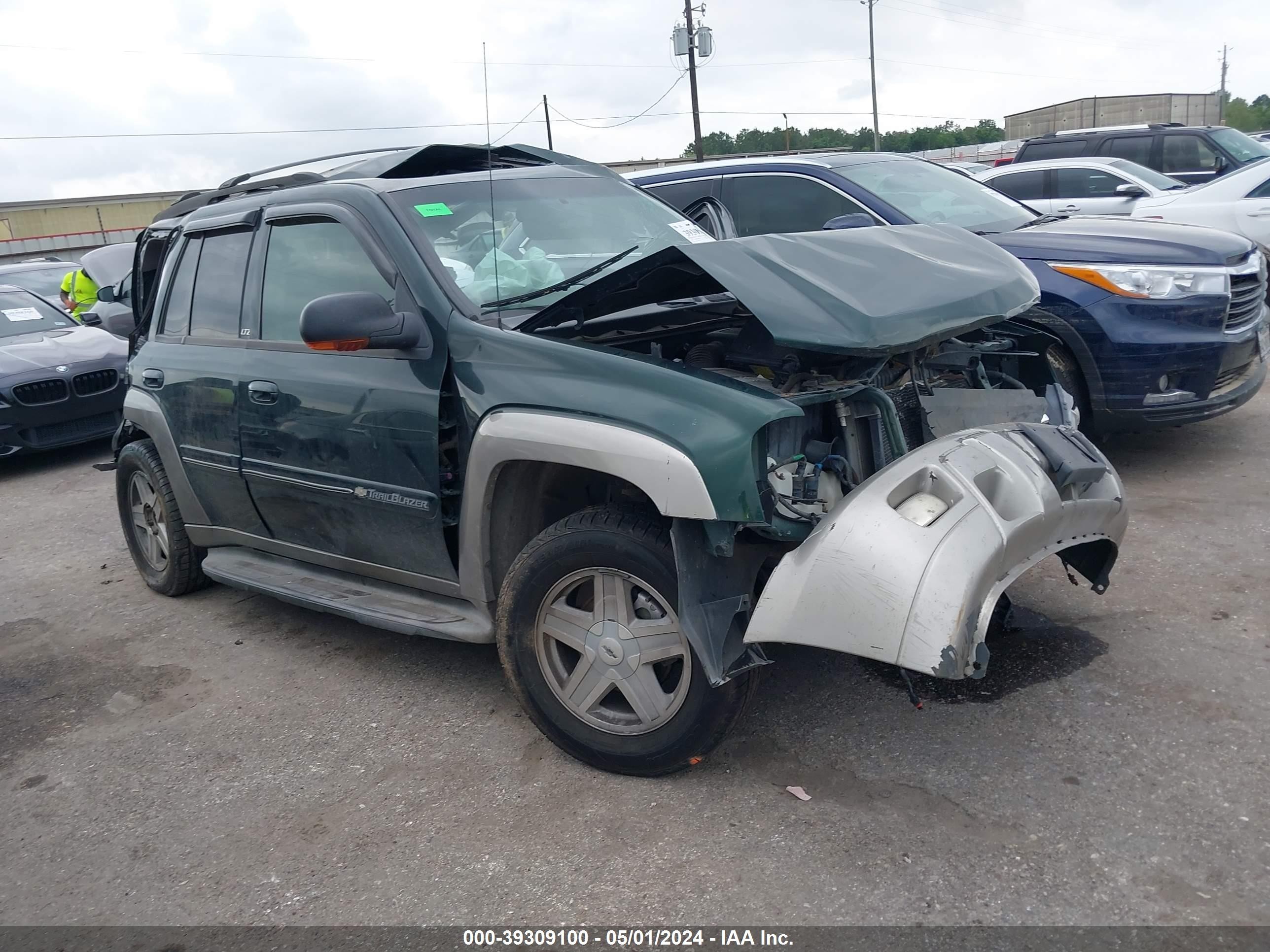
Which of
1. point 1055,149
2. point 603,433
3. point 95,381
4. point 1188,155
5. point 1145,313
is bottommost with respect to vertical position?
point 95,381

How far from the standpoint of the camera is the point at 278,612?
5.05 m

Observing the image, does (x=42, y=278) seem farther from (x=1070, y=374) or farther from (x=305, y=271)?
(x=1070, y=374)

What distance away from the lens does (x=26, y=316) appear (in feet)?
33.0

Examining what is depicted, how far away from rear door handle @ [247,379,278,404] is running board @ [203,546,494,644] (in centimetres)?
70

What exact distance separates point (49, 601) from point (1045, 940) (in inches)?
201

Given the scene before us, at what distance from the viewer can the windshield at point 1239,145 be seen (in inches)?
516

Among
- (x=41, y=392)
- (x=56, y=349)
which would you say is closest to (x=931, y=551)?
(x=41, y=392)

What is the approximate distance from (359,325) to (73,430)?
7.06 metres

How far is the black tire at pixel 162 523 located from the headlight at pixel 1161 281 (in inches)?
187

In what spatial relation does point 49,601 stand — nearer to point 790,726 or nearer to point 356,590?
point 356,590

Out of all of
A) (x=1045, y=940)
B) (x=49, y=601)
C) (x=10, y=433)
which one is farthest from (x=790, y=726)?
(x=10, y=433)

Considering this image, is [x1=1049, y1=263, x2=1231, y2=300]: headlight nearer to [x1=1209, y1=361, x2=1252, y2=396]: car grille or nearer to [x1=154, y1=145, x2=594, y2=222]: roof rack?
[x1=1209, y1=361, x2=1252, y2=396]: car grille

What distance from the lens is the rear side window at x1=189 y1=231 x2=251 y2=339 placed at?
4.41m

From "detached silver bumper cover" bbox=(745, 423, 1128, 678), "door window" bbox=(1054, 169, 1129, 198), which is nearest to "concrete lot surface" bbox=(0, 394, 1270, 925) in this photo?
"detached silver bumper cover" bbox=(745, 423, 1128, 678)
